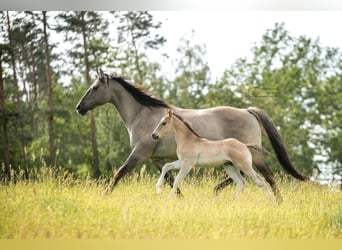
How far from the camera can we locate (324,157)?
36.2 ft

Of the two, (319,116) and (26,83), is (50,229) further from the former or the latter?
(319,116)

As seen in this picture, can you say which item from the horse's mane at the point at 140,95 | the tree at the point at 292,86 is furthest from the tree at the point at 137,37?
the tree at the point at 292,86

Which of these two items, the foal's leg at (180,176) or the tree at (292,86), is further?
the tree at (292,86)

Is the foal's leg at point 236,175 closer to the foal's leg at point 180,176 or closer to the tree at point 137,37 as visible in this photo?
the foal's leg at point 180,176

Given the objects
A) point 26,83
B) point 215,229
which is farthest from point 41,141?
point 215,229

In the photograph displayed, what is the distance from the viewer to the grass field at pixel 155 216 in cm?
592

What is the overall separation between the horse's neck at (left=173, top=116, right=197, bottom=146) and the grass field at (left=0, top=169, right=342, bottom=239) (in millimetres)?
656

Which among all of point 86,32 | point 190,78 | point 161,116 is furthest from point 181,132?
point 190,78

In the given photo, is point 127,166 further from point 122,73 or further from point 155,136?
point 122,73

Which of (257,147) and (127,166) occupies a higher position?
(257,147)

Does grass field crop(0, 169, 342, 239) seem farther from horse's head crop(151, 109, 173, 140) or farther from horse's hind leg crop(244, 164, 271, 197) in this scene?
horse's head crop(151, 109, 173, 140)

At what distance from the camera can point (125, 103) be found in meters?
7.76

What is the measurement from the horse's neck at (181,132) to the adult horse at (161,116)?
1.75ft

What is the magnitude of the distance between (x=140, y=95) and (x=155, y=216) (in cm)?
205
